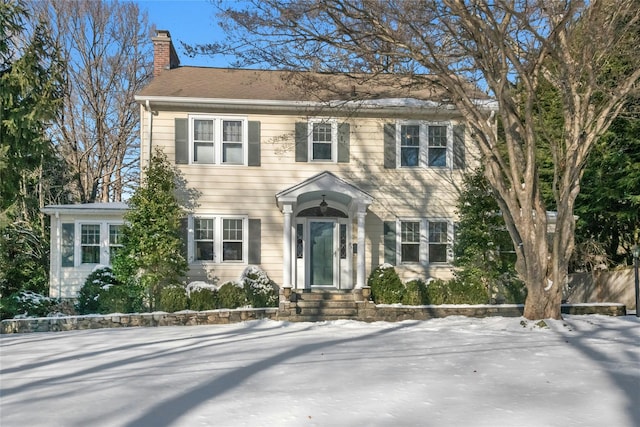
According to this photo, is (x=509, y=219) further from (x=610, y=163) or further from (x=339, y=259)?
(x=610, y=163)

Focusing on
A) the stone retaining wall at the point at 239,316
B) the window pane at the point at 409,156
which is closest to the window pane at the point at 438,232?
the window pane at the point at 409,156

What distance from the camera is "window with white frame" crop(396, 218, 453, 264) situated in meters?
14.6

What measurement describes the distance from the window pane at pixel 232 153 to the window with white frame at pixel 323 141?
5.74 feet

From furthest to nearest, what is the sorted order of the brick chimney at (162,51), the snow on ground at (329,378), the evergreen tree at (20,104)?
the brick chimney at (162,51) < the evergreen tree at (20,104) < the snow on ground at (329,378)


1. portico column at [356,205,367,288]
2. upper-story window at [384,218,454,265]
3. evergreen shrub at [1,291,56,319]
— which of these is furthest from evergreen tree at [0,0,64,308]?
upper-story window at [384,218,454,265]

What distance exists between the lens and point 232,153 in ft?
46.8

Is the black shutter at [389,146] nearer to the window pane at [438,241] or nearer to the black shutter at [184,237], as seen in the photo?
the window pane at [438,241]

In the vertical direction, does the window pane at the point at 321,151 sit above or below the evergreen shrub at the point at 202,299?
above

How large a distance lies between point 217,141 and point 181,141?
86 cm

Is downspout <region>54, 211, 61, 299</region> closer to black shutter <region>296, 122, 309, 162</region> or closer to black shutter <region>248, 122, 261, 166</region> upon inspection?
black shutter <region>248, 122, 261, 166</region>

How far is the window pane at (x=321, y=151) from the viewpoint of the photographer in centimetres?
1452

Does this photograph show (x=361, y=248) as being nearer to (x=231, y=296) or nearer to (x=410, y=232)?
(x=410, y=232)

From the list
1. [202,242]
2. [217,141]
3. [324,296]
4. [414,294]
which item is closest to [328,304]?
[324,296]

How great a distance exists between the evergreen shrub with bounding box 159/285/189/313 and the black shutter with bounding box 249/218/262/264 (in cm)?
228
